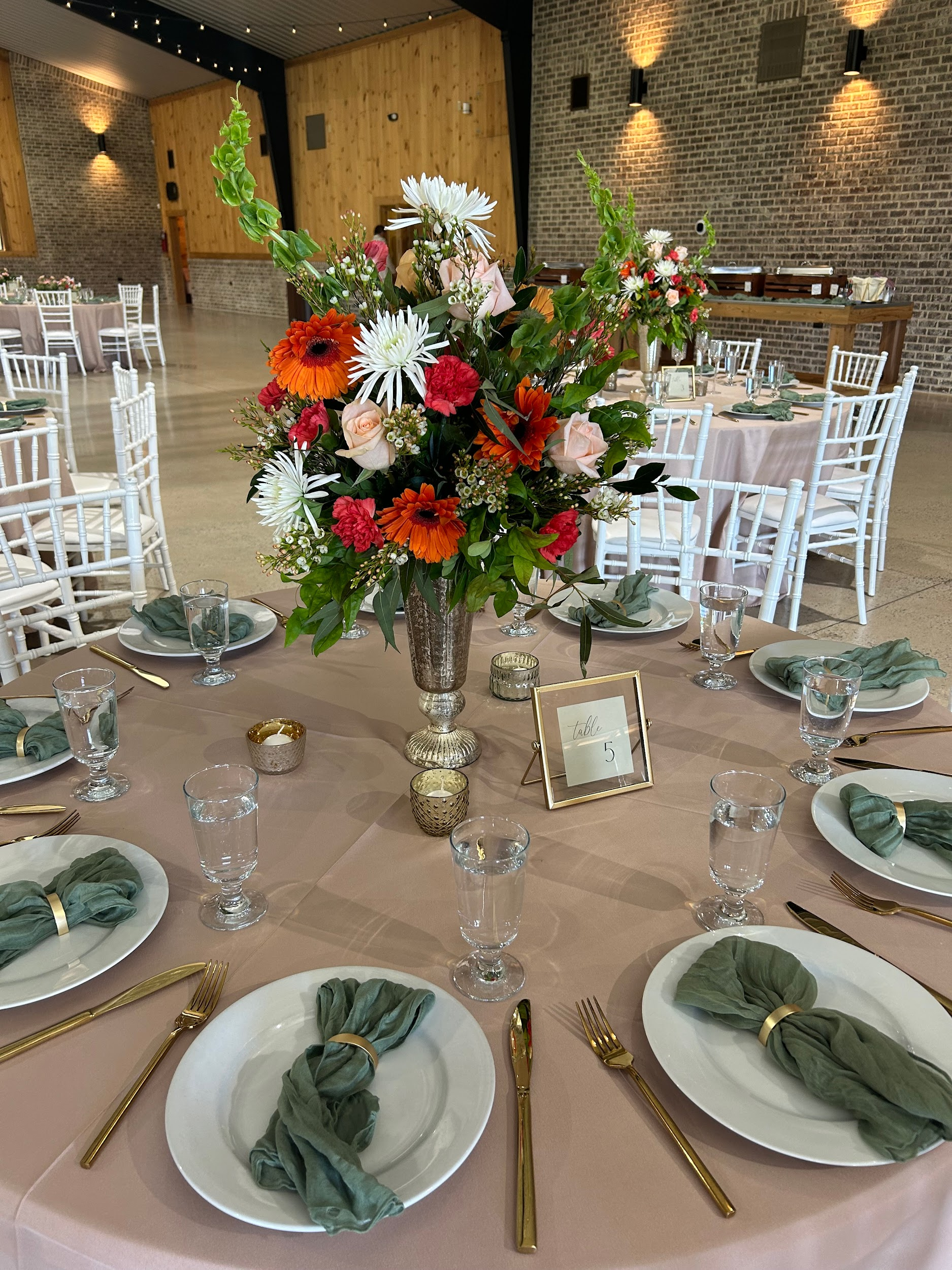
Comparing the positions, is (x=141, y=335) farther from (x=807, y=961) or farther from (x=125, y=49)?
(x=807, y=961)

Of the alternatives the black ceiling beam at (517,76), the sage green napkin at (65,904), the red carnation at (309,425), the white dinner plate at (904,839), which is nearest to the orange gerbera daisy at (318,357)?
the red carnation at (309,425)

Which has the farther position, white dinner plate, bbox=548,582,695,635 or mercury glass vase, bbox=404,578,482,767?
white dinner plate, bbox=548,582,695,635

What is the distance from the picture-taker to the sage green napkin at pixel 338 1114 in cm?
64

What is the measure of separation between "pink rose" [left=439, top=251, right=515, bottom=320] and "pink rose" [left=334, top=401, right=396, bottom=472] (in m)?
0.14

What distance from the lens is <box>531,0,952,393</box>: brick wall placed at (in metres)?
8.21

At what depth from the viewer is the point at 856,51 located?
8.30 metres

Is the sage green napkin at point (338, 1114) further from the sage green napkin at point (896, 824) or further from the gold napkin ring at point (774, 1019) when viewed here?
the sage green napkin at point (896, 824)

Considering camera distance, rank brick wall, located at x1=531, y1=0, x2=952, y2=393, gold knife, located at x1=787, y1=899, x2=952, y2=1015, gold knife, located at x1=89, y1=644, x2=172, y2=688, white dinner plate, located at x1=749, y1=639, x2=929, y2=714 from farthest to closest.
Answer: brick wall, located at x1=531, y1=0, x2=952, y2=393, gold knife, located at x1=89, y1=644, x2=172, y2=688, white dinner plate, located at x1=749, y1=639, x2=929, y2=714, gold knife, located at x1=787, y1=899, x2=952, y2=1015

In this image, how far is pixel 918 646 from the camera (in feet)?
11.4

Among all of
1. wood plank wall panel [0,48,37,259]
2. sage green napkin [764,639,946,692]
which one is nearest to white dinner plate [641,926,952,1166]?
sage green napkin [764,639,946,692]

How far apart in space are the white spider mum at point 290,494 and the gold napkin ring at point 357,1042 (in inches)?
19.9

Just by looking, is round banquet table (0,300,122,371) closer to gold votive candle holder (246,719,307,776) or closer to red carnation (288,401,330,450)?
gold votive candle holder (246,719,307,776)

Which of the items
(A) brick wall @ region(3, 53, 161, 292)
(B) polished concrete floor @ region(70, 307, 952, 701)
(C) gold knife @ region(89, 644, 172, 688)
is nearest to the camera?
(C) gold knife @ region(89, 644, 172, 688)

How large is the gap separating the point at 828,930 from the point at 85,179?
20.7 metres
